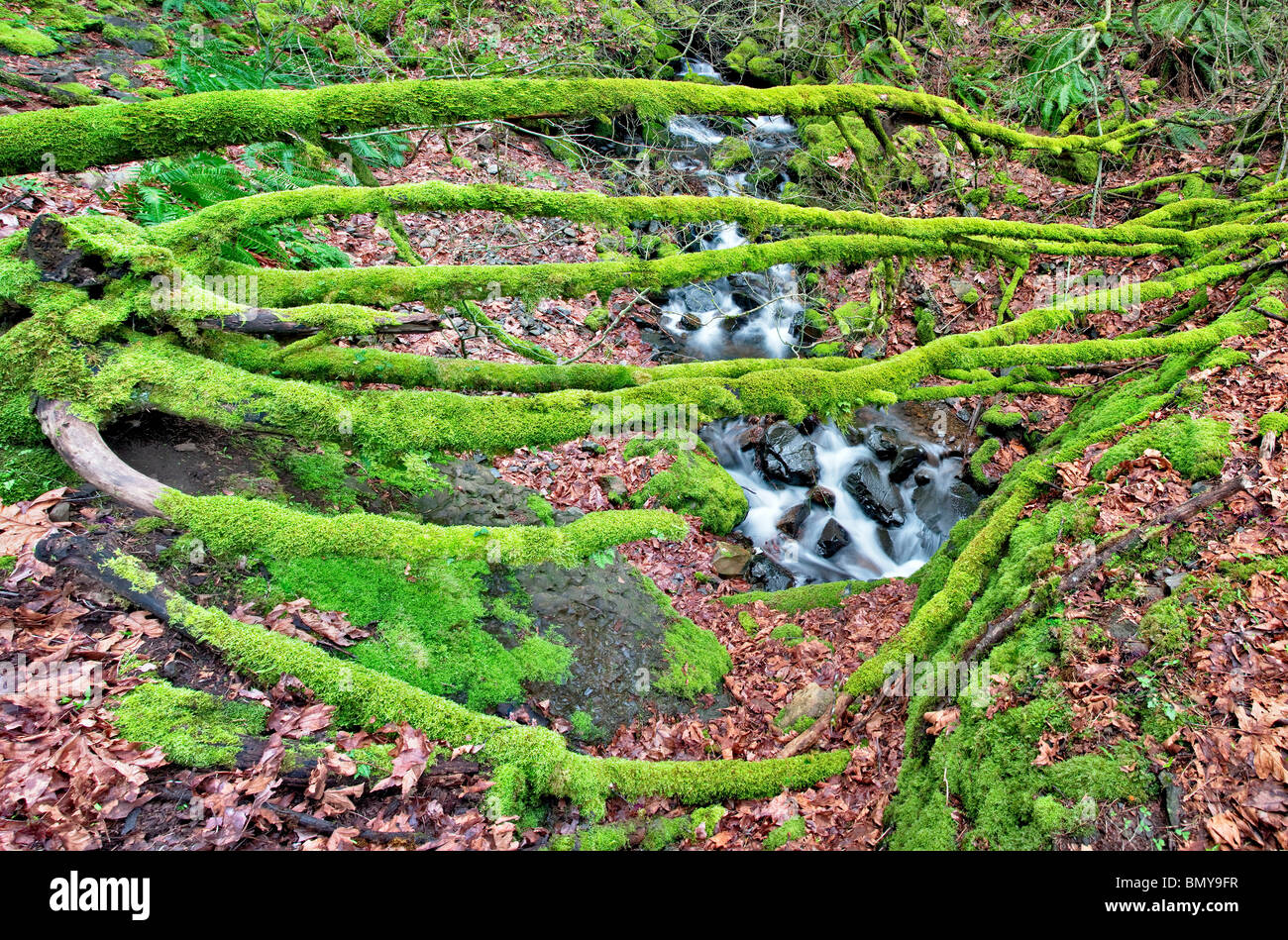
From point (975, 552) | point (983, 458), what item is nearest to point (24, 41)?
point (975, 552)

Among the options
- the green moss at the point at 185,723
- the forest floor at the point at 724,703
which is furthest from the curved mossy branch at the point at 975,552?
the green moss at the point at 185,723

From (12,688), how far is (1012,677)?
5.46 metres

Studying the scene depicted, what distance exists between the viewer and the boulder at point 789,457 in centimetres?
1018

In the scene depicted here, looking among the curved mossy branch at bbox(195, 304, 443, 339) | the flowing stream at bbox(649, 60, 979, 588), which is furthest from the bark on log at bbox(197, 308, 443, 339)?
the flowing stream at bbox(649, 60, 979, 588)

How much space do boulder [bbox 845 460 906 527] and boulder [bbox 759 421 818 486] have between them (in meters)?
0.62

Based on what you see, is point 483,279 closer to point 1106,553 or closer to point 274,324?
point 274,324

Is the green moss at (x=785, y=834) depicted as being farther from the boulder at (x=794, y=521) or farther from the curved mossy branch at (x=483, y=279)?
the boulder at (x=794, y=521)

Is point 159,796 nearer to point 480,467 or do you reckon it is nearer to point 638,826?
point 638,826

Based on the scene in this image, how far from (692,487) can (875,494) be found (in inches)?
123

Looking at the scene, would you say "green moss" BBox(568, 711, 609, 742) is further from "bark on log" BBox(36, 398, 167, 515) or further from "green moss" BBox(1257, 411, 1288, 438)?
"green moss" BBox(1257, 411, 1288, 438)

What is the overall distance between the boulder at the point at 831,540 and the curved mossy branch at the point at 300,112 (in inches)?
245

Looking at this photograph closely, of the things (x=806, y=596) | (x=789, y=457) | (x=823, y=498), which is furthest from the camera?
(x=789, y=457)

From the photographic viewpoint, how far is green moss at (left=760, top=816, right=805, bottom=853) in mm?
3990

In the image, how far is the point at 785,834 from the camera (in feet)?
13.2
